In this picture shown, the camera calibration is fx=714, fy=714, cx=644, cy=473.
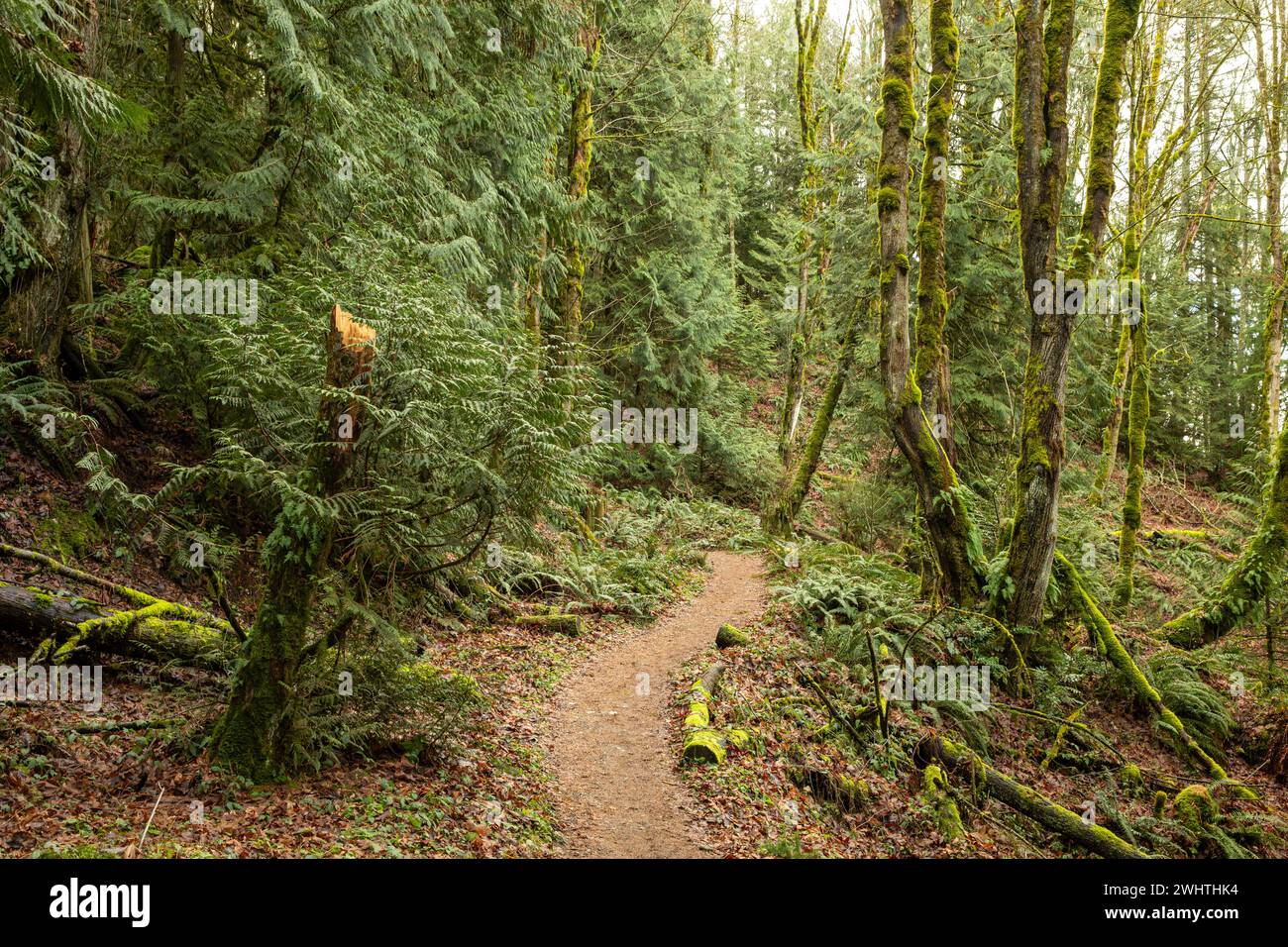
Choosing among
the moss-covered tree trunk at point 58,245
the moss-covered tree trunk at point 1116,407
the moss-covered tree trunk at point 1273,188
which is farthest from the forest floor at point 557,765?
the moss-covered tree trunk at point 1273,188

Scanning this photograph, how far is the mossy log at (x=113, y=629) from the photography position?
544 centimetres

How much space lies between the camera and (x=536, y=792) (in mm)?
5793

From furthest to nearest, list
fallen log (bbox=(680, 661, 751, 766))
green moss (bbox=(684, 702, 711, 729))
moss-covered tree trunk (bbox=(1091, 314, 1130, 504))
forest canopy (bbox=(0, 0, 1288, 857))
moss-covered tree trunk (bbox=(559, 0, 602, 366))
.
A: moss-covered tree trunk (bbox=(1091, 314, 1130, 504)) < moss-covered tree trunk (bbox=(559, 0, 602, 366)) < green moss (bbox=(684, 702, 711, 729)) < fallen log (bbox=(680, 661, 751, 766)) < forest canopy (bbox=(0, 0, 1288, 857))

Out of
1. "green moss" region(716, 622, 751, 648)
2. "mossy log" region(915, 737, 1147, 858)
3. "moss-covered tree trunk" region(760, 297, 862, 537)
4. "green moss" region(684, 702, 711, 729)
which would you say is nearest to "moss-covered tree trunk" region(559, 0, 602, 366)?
"moss-covered tree trunk" region(760, 297, 862, 537)

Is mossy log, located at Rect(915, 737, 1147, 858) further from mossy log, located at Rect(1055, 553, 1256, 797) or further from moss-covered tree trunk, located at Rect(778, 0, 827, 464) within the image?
moss-covered tree trunk, located at Rect(778, 0, 827, 464)

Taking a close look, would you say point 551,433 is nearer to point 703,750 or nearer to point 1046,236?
point 703,750

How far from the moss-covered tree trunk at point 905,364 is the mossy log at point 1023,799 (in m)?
3.15

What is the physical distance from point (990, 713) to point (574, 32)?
13.3 m

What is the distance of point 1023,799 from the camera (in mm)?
7246

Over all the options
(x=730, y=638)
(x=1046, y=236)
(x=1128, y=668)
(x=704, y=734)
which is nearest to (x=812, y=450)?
(x=1046, y=236)

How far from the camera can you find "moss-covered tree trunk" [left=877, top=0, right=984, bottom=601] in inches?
412

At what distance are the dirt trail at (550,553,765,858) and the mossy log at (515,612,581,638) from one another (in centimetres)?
62

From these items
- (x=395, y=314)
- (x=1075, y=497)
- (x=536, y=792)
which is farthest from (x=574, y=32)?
(x=1075, y=497)
